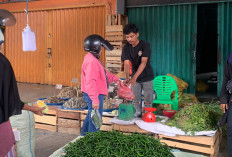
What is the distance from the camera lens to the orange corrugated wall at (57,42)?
9.89 meters

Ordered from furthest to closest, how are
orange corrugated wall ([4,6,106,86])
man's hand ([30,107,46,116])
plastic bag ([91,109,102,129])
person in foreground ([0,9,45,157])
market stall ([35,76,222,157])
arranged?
orange corrugated wall ([4,6,106,86]) → plastic bag ([91,109,102,129]) → market stall ([35,76,222,157]) → man's hand ([30,107,46,116]) → person in foreground ([0,9,45,157])

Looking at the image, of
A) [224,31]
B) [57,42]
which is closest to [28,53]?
[57,42]

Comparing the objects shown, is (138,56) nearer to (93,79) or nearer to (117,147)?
(93,79)

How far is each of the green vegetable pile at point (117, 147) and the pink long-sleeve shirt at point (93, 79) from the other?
1.49 meters

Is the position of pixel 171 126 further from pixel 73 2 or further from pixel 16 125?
pixel 73 2

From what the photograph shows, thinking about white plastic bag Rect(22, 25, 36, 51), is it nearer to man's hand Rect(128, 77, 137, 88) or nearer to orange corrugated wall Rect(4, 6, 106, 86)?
man's hand Rect(128, 77, 137, 88)

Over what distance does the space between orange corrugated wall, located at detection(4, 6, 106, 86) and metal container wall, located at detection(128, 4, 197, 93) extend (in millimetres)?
1861

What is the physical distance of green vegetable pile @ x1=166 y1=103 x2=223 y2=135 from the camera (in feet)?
11.7

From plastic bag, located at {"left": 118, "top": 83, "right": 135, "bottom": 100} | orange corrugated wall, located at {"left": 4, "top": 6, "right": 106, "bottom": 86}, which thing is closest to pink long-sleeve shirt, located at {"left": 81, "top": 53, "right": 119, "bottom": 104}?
plastic bag, located at {"left": 118, "top": 83, "right": 135, "bottom": 100}

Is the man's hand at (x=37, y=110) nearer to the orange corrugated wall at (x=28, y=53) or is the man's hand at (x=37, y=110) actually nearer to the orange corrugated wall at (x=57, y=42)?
the orange corrugated wall at (x=57, y=42)

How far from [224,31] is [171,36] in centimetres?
158

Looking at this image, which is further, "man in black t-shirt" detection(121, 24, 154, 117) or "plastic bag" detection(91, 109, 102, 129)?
"man in black t-shirt" detection(121, 24, 154, 117)

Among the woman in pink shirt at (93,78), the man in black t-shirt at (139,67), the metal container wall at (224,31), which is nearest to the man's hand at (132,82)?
the man in black t-shirt at (139,67)

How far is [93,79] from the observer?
12.5 ft
